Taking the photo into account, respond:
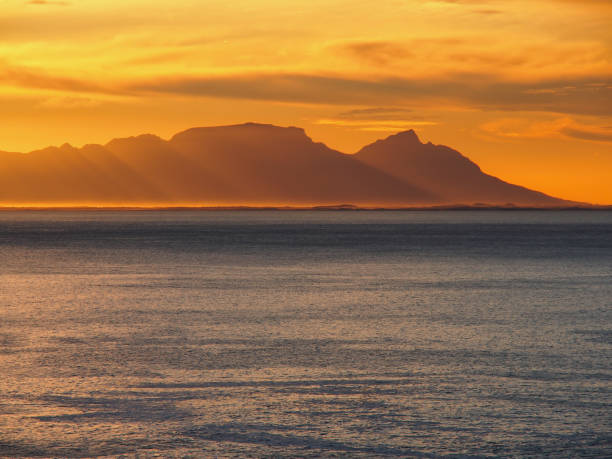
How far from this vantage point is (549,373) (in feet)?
80.1

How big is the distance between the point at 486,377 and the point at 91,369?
12.0m

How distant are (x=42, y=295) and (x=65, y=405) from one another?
31346 millimetres

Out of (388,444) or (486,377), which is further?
(486,377)

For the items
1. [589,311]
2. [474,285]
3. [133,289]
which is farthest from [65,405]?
[474,285]

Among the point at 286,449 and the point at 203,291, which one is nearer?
the point at 286,449

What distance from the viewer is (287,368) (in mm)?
24812

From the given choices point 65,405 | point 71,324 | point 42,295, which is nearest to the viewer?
point 65,405

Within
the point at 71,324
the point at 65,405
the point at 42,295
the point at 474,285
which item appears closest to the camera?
the point at 65,405

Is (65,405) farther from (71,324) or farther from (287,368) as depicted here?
(71,324)

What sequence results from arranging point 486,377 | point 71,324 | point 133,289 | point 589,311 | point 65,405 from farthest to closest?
point 133,289 < point 589,311 < point 71,324 < point 486,377 < point 65,405

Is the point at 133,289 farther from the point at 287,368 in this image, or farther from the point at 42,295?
the point at 287,368

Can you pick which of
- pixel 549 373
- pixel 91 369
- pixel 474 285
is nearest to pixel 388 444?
pixel 549 373

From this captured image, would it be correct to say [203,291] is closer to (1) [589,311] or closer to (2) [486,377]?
(1) [589,311]

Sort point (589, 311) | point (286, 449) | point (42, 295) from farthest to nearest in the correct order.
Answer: point (42, 295) → point (589, 311) → point (286, 449)
